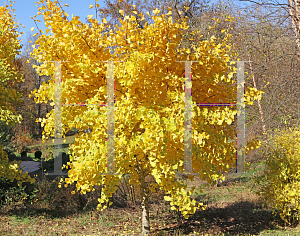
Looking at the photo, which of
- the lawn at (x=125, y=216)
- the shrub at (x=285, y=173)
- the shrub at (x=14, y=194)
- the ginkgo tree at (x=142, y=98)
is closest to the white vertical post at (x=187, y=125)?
the ginkgo tree at (x=142, y=98)

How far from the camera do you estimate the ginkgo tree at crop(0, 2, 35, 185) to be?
5.25m

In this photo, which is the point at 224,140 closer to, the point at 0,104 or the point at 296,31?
the point at 296,31

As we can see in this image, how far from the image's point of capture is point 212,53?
13.8ft

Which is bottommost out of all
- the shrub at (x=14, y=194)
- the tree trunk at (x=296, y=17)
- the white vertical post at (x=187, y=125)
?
the shrub at (x=14, y=194)

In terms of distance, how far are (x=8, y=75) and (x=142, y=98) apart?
3.42m

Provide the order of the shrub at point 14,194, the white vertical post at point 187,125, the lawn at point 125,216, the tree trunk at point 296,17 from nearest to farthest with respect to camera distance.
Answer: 1. the white vertical post at point 187,125
2. the tree trunk at point 296,17
3. the lawn at point 125,216
4. the shrub at point 14,194

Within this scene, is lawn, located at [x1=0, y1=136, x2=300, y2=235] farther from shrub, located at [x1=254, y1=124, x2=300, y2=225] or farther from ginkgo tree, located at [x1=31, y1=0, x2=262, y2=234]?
ginkgo tree, located at [x1=31, y1=0, x2=262, y2=234]

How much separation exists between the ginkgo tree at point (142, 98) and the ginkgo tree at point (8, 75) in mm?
1512

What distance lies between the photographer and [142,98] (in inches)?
155

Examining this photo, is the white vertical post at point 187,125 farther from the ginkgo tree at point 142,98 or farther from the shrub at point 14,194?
the shrub at point 14,194

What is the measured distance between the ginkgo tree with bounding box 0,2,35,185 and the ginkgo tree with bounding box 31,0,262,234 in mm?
1512

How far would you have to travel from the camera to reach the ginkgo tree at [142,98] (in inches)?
133

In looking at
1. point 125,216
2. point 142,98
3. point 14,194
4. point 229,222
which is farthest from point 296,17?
point 14,194

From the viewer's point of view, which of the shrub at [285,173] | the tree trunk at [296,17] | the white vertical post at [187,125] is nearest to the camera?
the white vertical post at [187,125]
